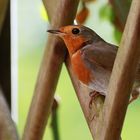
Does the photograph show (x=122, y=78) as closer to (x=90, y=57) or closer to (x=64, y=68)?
(x=90, y=57)

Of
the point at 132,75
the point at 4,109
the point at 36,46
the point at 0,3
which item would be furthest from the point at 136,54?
the point at 36,46

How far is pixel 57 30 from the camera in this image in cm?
72

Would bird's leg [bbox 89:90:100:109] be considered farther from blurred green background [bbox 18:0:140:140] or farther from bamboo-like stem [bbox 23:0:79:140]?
blurred green background [bbox 18:0:140:140]

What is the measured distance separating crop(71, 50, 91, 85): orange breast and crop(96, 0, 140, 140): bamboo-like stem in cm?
24

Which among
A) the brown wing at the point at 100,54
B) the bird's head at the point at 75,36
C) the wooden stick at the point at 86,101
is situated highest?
the bird's head at the point at 75,36

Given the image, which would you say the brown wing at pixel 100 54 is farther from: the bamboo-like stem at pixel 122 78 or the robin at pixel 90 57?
the bamboo-like stem at pixel 122 78

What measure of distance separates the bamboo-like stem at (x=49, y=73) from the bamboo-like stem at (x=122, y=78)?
234 millimetres

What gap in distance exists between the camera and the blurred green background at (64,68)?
3.71 feet

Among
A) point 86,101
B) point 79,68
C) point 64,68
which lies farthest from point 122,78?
point 64,68

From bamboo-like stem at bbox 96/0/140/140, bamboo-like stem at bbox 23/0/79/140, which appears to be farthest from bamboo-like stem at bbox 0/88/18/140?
bamboo-like stem at bbox 96/0/140/140

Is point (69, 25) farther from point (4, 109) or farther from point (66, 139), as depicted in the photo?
point (66, 139)

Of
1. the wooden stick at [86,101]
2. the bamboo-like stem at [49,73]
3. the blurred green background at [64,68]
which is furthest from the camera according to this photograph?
the blurred green background at [64,68]

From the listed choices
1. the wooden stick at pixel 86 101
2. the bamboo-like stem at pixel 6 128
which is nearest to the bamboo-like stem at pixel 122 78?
the wooden stick at pixel 86 101

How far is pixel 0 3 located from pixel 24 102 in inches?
15.6
